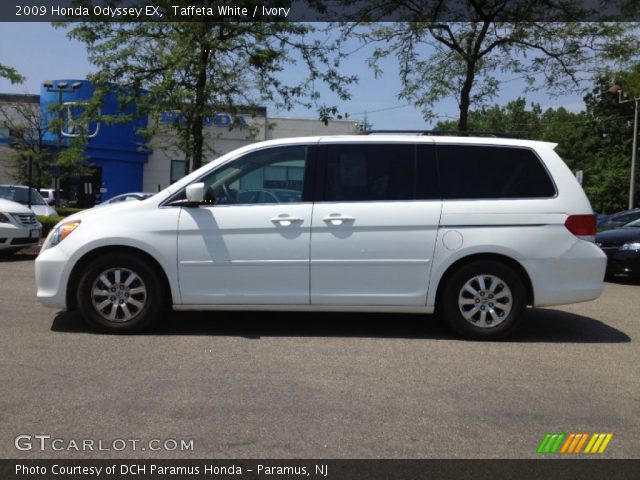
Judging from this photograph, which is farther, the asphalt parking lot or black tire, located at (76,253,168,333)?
black tire, located at (76,253,168,333)

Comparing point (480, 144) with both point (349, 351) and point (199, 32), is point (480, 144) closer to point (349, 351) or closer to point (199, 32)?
point (349, 351)

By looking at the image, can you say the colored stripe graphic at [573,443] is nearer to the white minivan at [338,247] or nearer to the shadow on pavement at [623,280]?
the white minivan at [338,247]

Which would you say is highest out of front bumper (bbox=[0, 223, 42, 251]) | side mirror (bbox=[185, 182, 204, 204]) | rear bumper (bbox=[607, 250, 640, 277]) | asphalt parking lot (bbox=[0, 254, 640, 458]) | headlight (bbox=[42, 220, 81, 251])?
side mirror (bbox=[185, 182, 204, 204])

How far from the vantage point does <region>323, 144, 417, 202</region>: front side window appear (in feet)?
20.7

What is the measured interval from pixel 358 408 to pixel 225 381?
1093 millimetres

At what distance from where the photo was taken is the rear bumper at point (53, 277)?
6.22m

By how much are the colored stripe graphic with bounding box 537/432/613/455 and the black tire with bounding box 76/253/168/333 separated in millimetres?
3739

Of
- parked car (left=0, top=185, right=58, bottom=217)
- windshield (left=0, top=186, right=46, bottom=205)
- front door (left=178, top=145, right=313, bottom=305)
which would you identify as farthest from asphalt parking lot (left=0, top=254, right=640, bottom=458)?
windshield (left=0, top=186, right=46, bottom=205)

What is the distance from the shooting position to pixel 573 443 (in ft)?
12.9

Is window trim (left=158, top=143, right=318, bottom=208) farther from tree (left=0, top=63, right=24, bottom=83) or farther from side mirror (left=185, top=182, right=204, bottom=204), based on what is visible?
tree (left=0, top=63, right=24, bottom=83)

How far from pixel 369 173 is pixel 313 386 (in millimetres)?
2324

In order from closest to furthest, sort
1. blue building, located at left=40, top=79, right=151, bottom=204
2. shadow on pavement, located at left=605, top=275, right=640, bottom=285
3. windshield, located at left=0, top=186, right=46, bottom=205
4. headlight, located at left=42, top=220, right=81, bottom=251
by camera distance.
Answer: headlight, located at left=42, top=220, right=81, bottom=251, shadow on pavement, located at left=605, top=275, right=640, bottom=285, windshield, located at left=0, top=186, right=46, bottom=205, blue building, located at left=40, top=79, right=151, bottom=204

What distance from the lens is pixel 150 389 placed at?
472cm

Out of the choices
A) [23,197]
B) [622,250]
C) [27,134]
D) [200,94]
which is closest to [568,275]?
[622,250]
